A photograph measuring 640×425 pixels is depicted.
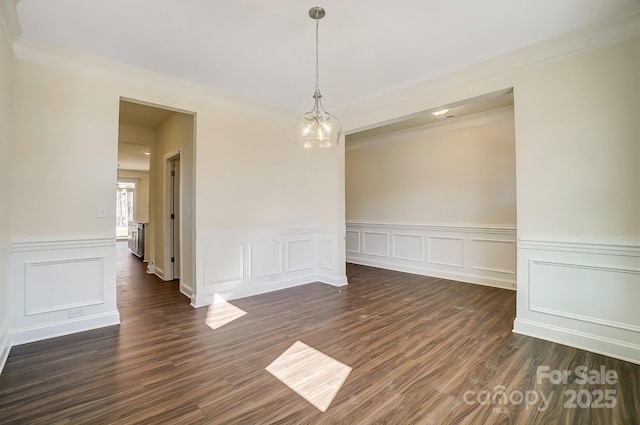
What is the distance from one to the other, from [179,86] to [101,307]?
261 cm

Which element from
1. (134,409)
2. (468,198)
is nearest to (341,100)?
(468,198)

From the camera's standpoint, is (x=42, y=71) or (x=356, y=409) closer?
(x=356, y=409)

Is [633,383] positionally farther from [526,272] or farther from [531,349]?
[526,272]

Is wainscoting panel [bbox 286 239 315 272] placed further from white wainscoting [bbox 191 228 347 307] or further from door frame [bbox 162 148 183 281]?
door frame [bbox 162 148 183 281]

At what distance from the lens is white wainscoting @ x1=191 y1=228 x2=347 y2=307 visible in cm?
377

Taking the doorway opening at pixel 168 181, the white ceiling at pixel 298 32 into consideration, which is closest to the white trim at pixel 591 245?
the white ceiling at pixel 298 32

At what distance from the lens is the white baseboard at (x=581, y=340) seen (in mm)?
2316

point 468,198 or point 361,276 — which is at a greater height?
point 468,198

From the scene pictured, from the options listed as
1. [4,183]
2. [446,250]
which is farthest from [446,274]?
[4,183]

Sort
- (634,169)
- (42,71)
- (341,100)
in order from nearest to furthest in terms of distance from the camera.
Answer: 1. (634,169)
2. (42,71)
3. (341,100)

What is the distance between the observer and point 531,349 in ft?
8.26

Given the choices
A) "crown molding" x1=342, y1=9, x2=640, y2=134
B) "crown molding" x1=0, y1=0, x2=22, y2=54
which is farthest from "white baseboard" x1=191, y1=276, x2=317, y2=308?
"crown molding" x1=0, y1=0, x2=22, y2=54

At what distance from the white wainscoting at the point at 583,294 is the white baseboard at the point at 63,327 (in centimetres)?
416

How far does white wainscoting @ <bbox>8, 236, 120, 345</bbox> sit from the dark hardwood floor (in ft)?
0.54
